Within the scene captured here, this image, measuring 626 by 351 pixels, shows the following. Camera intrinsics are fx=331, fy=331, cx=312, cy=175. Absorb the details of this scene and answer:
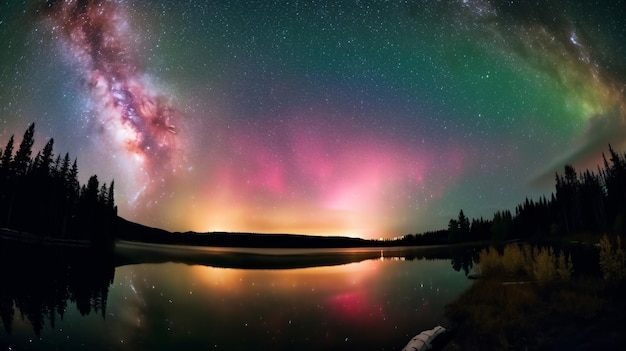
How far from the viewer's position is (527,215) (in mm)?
134750

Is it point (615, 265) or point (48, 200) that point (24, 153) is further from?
point (615, 265)

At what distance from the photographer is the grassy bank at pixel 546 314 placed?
13.1 meters

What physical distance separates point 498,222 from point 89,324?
442 feet

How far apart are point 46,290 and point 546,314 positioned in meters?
39.7

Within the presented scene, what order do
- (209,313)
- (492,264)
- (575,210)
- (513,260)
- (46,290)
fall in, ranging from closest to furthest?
(209,313) → (513,260) → (46,290) → (492,264) → (575,210)

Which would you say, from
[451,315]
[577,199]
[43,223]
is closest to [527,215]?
[577,199]

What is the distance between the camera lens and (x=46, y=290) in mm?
31125

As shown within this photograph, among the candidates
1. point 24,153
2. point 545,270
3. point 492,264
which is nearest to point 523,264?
point 492,264

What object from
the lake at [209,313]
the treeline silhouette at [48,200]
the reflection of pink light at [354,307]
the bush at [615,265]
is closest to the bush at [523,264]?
the bush at [615,265]

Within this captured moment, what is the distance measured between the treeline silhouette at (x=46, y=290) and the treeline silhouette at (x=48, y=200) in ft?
82.1

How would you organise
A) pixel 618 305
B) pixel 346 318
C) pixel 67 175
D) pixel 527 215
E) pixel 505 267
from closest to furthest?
pixel 618 305, pixel 346 318, pixel 505 267, pixel 67 175, pixel 527 215

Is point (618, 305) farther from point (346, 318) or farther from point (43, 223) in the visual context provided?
point (43, 223)

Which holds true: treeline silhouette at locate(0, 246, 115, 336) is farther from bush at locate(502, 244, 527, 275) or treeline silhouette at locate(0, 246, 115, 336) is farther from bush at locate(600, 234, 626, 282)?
bush at locate(502, 244, 527, 275)

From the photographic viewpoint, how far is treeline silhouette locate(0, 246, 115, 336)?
22500mm
